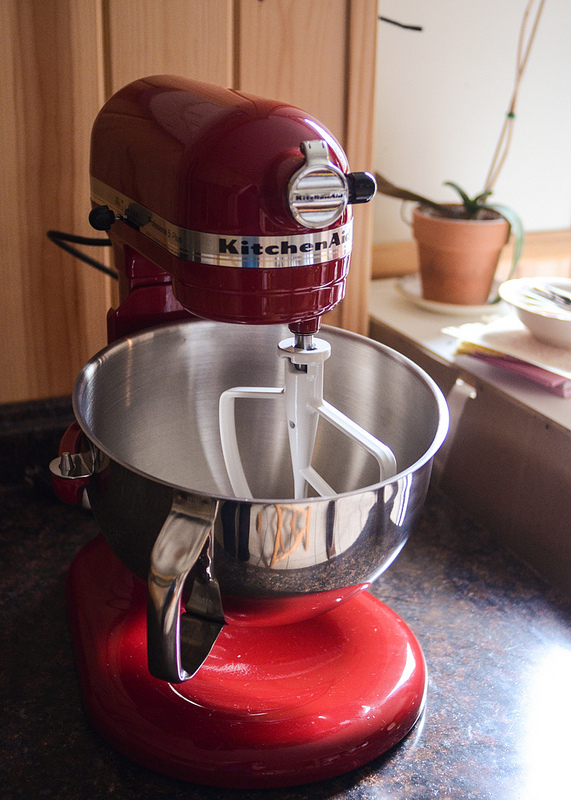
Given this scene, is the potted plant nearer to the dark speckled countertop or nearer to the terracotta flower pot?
the terracotta flower pot

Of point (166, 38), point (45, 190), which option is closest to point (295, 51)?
point (166, 38)

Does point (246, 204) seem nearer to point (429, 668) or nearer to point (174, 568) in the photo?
point (174, 568)

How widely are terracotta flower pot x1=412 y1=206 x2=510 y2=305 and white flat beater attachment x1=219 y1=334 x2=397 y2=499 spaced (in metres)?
0.37

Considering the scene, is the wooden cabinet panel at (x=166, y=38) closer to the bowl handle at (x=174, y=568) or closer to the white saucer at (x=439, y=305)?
the white saucer at (x=439, y=305)

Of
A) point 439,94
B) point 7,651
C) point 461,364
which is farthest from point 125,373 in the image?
point 439,94

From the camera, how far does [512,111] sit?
42.2 inches

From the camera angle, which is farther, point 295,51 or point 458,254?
point 458,254

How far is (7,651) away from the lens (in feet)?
1.91

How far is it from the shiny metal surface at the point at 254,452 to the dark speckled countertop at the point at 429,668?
0.13 m

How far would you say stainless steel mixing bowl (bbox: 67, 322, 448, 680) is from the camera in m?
0.42

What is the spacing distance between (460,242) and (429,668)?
19.9 inches

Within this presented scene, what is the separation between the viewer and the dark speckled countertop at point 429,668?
0.49m

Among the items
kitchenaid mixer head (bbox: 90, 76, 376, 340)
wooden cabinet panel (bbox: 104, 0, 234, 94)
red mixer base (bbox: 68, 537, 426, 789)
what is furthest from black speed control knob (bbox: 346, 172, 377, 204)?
wooden cabinet panel (bbox: 104, 0, 234, 94)

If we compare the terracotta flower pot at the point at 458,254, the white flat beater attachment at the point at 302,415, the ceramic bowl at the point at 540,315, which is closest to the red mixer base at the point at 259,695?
the white flat beater attachment at the point at 302,415
